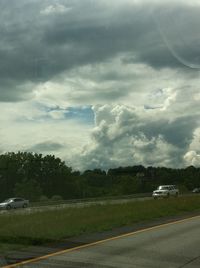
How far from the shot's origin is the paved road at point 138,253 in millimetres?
11859

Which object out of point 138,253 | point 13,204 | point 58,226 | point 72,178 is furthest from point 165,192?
point 72,178

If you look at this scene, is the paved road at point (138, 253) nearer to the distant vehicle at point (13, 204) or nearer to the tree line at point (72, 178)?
the distant vehicle at point (13, 204)

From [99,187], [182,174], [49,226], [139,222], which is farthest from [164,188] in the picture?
[182,174]

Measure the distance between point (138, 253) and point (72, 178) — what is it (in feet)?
366

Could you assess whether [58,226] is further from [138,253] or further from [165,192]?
[165,192]

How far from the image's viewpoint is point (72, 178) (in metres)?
125

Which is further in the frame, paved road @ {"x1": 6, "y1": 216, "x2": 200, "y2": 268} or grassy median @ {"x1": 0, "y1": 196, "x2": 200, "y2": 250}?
grassy median @ {"x1": 0, "y1": 196, "x2": 200, "y2": 250}

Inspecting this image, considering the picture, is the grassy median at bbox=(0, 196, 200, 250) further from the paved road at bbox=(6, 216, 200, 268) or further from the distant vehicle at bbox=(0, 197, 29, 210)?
the distant vehicle at bbox=(0, 197, 29, 210)

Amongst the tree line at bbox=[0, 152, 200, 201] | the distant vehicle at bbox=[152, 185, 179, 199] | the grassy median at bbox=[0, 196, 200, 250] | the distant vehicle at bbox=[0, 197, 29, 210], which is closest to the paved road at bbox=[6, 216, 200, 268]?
the grassy median at bbox=[0, 196, 200, 250]

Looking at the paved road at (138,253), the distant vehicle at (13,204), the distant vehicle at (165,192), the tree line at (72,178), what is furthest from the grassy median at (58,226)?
the tree line at (72,178)

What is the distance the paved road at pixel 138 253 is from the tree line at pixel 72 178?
89.5 metres

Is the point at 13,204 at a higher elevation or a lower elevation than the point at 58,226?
higher

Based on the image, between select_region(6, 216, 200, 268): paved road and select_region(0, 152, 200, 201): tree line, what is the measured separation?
89.5 m

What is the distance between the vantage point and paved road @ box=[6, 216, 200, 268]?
11.9 metres
